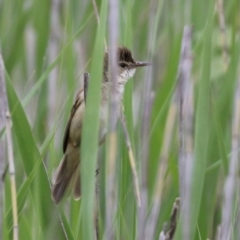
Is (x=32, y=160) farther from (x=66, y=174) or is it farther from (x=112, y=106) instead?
(x=66, y=174)

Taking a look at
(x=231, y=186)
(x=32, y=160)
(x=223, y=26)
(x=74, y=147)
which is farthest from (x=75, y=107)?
(x=231, y=186)

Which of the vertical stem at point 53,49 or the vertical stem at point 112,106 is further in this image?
the vertical stem at point 53,49

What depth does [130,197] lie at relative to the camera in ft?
5.40

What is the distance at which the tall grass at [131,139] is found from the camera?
4.62 feet

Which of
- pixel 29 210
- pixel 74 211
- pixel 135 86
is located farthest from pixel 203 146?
pixel 135 86

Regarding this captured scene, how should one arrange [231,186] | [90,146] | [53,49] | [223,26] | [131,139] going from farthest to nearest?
[53,49] → [223,26] → [131,139] → [231,186] → [90,146]

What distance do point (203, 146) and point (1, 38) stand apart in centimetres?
89

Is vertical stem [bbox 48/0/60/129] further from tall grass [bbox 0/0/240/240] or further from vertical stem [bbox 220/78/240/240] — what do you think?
vertical stem [bbox 220/78/240/240]

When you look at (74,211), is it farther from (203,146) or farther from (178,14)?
(178,14)

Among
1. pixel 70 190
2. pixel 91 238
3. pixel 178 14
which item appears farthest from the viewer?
pixel 178 14

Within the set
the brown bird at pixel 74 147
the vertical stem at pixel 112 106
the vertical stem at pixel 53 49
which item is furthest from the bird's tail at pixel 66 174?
the vertical stem at pixel 112 106

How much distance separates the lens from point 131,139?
5.45 ft

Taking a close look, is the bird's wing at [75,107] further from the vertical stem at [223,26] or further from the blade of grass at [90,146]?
the blade of grass at [90,146]

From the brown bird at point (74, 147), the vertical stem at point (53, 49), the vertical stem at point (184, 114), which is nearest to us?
the vertical stem at point (184, 114)
